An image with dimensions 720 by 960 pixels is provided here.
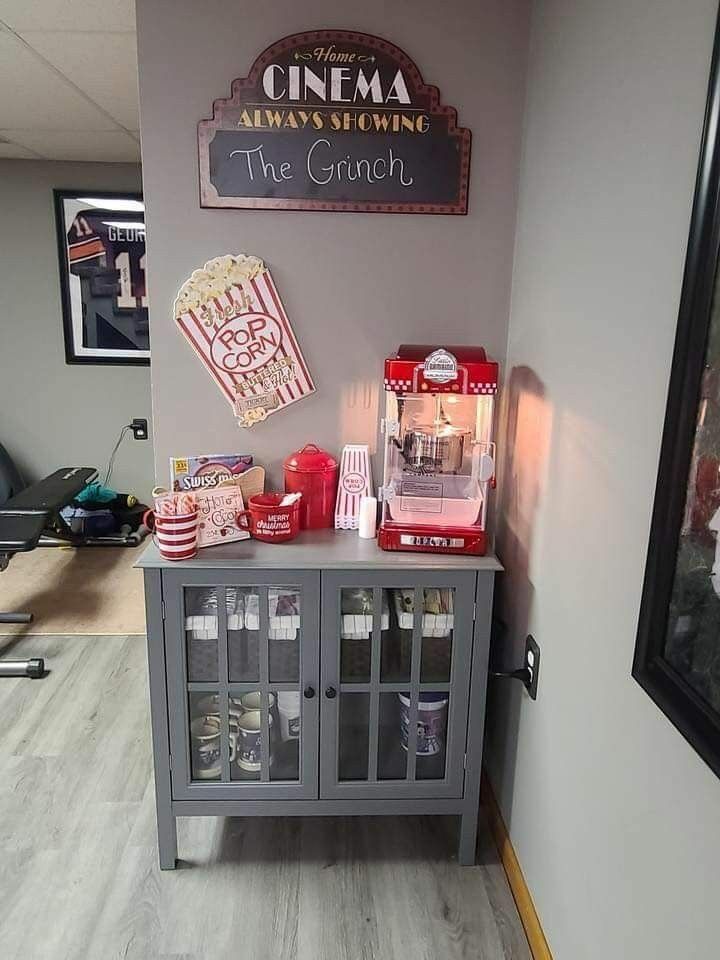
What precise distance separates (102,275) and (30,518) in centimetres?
176

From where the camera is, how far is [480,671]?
1.87m

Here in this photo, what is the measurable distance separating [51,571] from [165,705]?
7.96 ft

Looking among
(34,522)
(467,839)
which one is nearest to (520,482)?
(467,839)

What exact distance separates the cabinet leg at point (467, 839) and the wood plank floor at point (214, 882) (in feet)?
0.10

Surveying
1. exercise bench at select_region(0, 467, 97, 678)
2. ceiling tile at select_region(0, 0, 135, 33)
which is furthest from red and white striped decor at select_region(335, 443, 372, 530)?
exercise bench at select_region(0, 467, 97, 678)

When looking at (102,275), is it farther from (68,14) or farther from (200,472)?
(200,472)

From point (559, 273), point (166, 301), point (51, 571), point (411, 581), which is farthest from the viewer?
point (51, 571)

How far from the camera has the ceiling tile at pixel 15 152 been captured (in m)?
3.77

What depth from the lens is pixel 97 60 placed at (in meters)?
2.50

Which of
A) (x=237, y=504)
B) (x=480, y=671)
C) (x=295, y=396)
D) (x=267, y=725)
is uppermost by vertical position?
(x=295, y=396)

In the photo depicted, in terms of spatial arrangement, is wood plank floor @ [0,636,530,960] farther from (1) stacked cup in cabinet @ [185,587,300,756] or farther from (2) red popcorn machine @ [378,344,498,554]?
(2) red popcorn machine @ [378,344,498,554]

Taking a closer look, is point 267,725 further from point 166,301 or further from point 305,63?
point 305,63

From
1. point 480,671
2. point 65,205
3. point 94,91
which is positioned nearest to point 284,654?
point 480,671

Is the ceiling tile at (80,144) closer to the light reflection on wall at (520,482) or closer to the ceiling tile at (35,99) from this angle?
the ceiling tile at (35,99)
